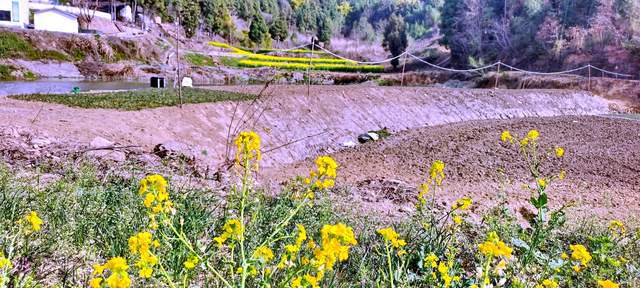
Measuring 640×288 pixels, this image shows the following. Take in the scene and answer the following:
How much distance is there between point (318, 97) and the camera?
1315 cm

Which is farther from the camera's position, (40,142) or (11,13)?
(11,13)

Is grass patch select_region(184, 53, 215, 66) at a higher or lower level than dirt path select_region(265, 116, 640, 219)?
higher

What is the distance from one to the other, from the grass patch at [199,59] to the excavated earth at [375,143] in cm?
2306

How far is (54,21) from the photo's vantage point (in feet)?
117

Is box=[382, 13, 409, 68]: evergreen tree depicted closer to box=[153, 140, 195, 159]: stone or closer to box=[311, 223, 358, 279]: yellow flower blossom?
box=[153, 140, 195, 159]: stone

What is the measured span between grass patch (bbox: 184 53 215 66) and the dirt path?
25.3 meters

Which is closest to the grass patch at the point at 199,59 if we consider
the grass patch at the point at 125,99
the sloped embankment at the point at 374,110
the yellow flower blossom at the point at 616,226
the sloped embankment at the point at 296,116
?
the sloped embankment at the point at 374,110

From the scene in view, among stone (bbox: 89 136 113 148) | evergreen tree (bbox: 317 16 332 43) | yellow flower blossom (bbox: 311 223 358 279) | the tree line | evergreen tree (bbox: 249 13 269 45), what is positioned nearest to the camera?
yellow flower blossom (bbox: 311 223 358 279)

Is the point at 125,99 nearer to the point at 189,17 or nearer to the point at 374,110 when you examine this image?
the point at 374,110

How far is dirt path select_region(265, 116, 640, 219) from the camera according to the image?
6750 mm

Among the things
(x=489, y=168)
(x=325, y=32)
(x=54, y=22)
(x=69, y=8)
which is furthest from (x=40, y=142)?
(x=325, y=32)

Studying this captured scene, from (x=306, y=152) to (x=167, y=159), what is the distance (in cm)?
398

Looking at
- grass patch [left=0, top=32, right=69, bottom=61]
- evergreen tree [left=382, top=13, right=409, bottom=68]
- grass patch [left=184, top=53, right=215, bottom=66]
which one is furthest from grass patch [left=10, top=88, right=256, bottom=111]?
evergreen tree [left=382, top=13, right=409, bottom=68]

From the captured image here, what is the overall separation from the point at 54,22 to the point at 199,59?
406 inches
